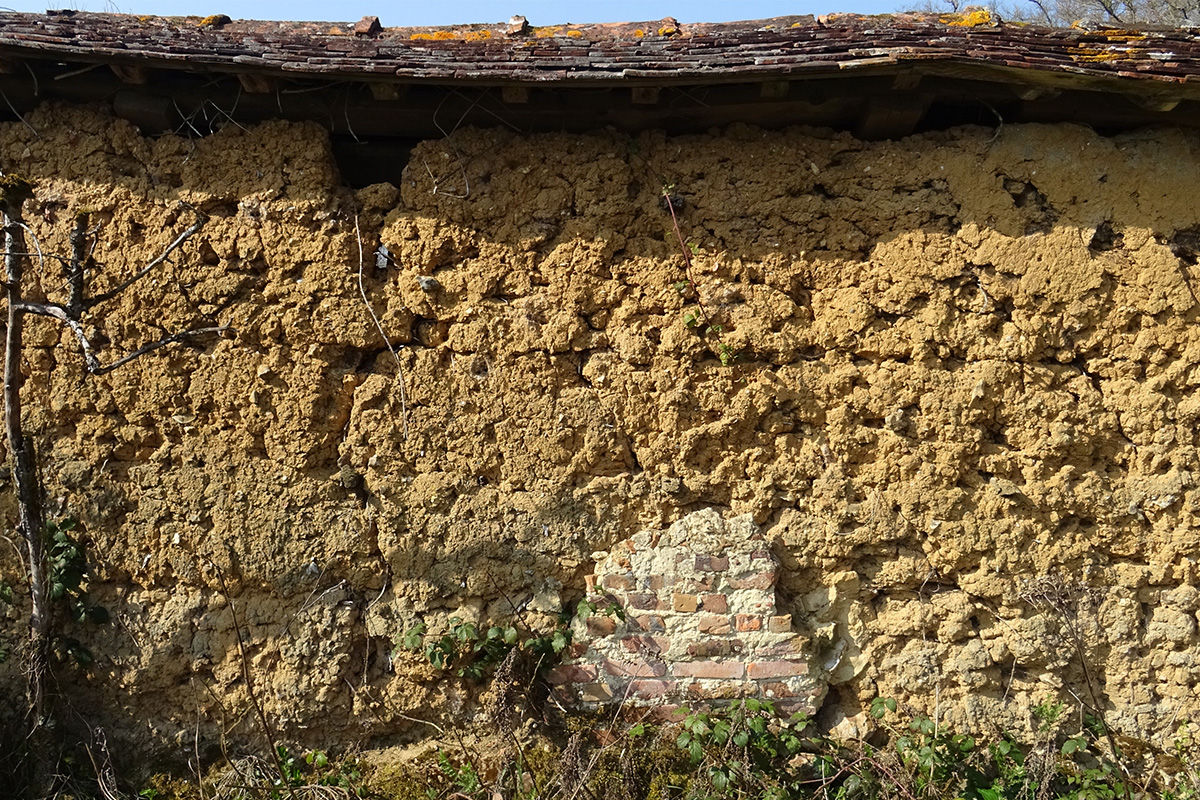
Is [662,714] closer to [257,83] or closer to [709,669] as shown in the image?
[709,669]

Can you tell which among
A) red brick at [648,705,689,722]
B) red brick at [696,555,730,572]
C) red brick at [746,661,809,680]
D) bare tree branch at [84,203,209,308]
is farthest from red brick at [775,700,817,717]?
bare tree branch at [84,203,209,308]

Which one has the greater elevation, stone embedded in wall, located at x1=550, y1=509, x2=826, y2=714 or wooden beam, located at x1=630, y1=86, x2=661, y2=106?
wooden beam, located at x1=630, y1=86, x2=661, y2=106

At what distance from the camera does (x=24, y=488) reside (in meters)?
3.32

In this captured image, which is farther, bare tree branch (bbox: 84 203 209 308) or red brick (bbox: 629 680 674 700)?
red brick (bbox: 629 680 674 700)

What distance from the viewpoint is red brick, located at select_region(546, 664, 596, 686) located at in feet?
11.1

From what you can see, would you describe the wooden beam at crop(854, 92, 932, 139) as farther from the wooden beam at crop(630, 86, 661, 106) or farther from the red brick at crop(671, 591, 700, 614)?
the red brick at crop(671, 591, 700, 614)

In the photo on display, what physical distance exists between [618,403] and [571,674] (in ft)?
3.78

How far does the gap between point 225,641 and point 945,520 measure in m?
3.03

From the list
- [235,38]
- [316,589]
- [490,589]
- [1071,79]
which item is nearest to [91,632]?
[316,589]

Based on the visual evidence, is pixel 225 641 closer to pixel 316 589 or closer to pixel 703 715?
pixel 316 589

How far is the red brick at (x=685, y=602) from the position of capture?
3326mm

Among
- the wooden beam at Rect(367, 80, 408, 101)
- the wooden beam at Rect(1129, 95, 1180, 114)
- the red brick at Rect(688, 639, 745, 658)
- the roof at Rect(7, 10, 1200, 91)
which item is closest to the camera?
the roof at Rect(7, 10, 1200, 91)

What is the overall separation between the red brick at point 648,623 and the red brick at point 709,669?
16 centimetres

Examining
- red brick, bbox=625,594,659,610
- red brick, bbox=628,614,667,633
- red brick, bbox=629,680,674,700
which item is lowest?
red brick, bbox=629,680,674,700
